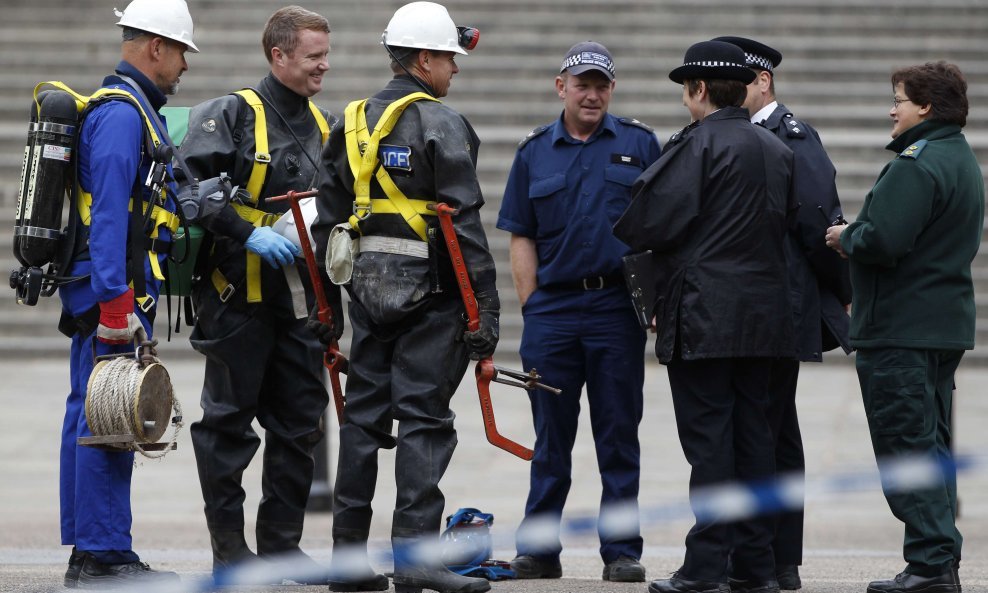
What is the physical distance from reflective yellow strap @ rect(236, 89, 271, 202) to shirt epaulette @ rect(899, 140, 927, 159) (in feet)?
8.00

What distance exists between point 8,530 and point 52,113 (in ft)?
11.3

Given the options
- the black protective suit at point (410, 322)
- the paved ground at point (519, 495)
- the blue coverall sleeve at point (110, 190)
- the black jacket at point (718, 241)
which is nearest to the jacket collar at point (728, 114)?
the black jacket at point (718, 241)

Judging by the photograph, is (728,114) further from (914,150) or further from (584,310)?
(584,310)

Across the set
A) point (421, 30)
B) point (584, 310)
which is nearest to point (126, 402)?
point (421, 30)

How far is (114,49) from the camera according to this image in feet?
52.6

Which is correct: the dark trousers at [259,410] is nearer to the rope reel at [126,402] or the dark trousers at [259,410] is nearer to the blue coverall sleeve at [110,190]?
the rope reel at [126,402]

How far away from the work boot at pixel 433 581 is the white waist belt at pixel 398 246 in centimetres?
111

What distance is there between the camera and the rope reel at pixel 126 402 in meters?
5.48

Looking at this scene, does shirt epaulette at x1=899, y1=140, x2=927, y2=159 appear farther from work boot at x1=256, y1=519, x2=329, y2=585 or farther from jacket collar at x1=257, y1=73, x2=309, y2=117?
work boot at x1=256, y1=519, x2=329, y2=585

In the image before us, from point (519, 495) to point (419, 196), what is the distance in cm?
401

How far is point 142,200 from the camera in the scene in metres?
5.81

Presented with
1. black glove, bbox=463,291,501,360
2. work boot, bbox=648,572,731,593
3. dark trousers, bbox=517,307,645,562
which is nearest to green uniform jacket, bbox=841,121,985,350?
work boot, bbox=648,572,731,593

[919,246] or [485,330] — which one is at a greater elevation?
[919,246]

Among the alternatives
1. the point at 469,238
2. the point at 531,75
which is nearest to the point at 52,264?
the point at 469,238
